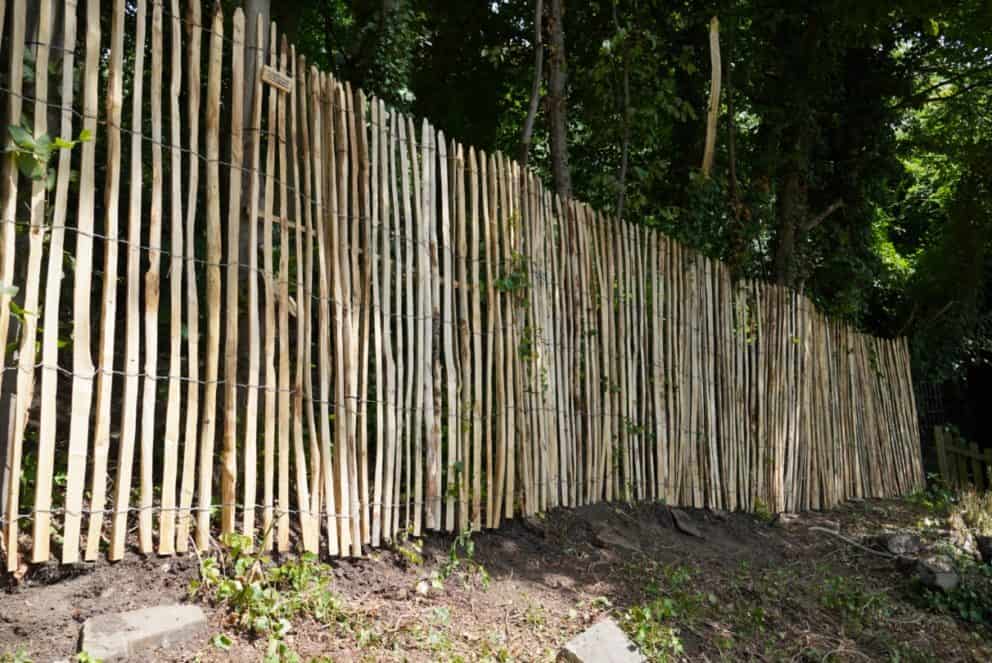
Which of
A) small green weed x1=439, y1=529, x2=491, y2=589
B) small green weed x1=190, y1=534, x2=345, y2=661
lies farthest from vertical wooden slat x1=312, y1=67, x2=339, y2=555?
small green weed x1=439, y1=529, x2=491, y2=589

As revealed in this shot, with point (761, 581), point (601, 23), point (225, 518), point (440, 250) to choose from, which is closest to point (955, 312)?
point (601, 23)

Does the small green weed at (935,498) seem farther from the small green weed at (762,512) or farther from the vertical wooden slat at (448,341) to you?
the vertical wooden slat at (448,341)

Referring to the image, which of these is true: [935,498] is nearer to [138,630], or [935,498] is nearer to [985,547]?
[985,547]

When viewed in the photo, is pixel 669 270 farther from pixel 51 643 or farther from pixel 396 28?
pixel 51 643

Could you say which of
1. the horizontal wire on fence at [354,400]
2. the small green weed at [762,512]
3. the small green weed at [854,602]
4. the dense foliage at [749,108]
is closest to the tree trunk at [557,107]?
the dense foliage at [749,108]

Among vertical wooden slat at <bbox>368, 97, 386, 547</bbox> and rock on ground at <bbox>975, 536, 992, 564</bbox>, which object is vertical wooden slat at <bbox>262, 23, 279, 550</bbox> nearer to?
vertical wooden slat at <bbox>368, 97, 386, 547</bbox>

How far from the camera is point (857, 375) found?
8.07 m

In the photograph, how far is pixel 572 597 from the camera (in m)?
3.76

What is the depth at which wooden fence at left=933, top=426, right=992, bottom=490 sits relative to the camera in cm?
970

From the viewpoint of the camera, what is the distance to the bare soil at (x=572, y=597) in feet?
8.69

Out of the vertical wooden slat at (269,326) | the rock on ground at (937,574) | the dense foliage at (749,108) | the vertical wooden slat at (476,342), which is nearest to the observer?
the vertical wooden slat at (269,326)

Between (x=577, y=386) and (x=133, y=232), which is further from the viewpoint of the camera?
(x=577, y=386)

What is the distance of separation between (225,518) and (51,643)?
684 mm

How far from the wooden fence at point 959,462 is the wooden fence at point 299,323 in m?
5.05
